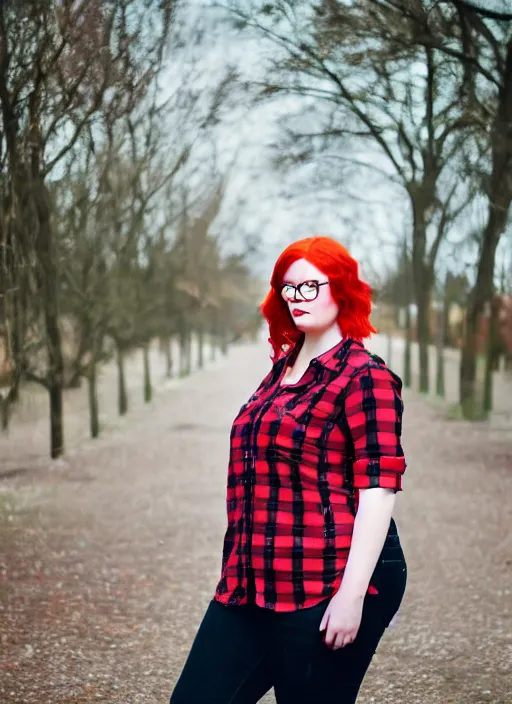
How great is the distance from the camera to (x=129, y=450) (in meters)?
13.3

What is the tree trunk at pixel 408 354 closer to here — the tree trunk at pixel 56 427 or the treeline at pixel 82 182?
the treeline at pixel 82 182

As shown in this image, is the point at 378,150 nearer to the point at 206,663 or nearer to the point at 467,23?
the point at 467,23

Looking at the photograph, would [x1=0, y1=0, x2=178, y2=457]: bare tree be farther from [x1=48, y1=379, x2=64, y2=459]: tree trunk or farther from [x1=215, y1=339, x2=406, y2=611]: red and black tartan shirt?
[x1=215, y1=339, x2=406, y2=611]: red and black tartan shirt

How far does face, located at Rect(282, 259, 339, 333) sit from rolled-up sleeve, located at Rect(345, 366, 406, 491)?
0.20 metres

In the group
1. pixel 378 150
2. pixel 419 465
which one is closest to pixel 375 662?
pixel 419 465

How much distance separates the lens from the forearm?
1.92 metres

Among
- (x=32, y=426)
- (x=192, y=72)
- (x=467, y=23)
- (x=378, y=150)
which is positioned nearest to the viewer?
(x=467, y=23)

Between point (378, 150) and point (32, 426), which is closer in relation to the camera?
point (32, 426)

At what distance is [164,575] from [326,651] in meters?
4.36

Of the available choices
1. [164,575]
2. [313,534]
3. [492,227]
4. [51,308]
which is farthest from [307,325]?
[492,227]

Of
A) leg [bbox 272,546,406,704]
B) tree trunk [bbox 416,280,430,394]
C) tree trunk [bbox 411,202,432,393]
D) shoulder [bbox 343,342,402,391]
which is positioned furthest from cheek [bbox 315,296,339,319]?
tree trunk [bbox 416,280,430,394]

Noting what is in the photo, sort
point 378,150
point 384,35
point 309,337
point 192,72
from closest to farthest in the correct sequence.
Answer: point 309,337 < point 384,35 < point 192,72 < point 378,150

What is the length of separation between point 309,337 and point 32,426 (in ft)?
46.8

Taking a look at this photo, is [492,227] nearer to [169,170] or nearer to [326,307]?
[169,170]
